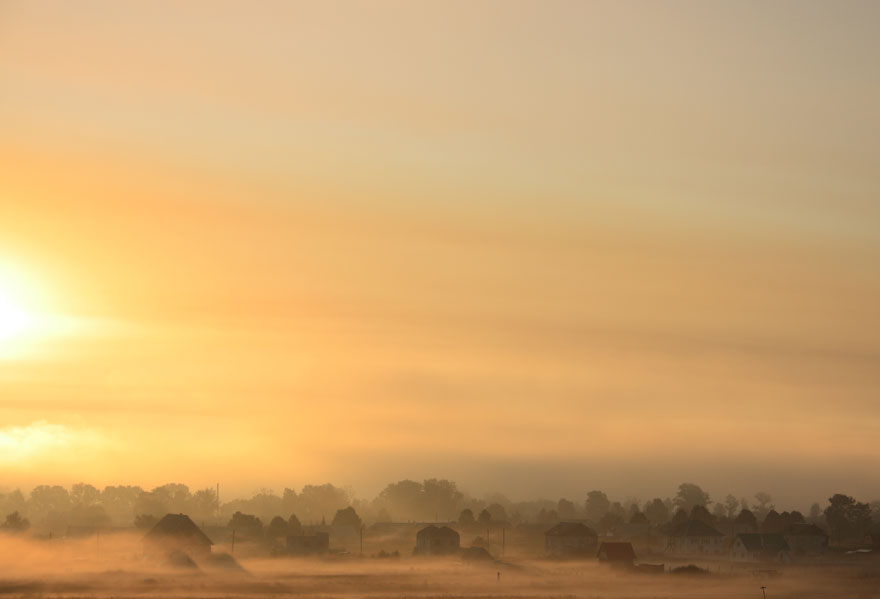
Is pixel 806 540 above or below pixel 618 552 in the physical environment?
above

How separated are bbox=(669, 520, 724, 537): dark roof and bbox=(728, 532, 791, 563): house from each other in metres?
16.0

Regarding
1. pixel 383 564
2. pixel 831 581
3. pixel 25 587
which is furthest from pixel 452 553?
pixel 25 587

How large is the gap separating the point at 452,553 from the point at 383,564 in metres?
17.2

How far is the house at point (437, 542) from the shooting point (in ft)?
550

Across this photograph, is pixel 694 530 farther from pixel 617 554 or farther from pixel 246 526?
pixel 246 526

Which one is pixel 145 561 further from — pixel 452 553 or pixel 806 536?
pixel 806 536

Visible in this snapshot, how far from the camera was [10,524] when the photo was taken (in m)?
190

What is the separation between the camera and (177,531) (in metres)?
155

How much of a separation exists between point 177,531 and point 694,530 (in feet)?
261

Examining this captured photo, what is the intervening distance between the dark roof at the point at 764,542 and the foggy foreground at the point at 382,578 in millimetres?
6712

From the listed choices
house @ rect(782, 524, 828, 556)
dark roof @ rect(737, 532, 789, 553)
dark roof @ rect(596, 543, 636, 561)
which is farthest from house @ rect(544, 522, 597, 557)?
house @ rect(782, 524, 828, 556)

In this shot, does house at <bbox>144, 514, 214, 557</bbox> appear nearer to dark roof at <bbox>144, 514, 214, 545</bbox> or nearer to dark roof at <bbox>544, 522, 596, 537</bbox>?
dark roof at <bbox>144, 514, 214, 545</bbox>

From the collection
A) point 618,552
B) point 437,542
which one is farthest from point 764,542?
point 437,542

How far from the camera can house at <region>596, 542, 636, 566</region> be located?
15038 cm
